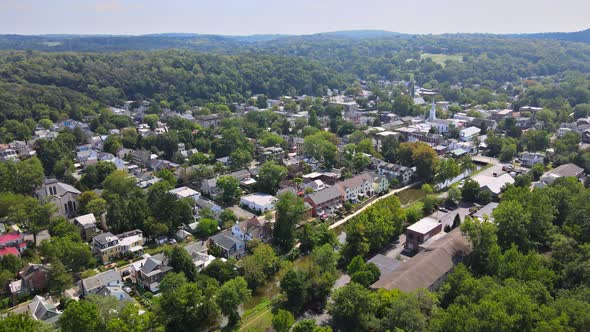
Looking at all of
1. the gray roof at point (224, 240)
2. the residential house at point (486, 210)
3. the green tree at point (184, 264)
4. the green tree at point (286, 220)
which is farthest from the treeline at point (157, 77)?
the residential house at point (486, 210)

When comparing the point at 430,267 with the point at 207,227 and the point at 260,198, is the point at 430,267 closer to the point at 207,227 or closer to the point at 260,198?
the point at 207,227

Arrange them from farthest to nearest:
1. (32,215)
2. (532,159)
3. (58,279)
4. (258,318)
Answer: (532,159), (32,215), (58,279), (258,318)

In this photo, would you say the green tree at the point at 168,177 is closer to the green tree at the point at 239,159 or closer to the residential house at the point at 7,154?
the green tree at the point at 239,159

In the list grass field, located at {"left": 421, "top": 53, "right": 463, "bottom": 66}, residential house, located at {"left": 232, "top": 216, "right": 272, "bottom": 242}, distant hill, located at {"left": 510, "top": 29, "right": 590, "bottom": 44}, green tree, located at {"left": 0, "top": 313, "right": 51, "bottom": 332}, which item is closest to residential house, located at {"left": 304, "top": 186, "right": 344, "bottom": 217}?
residential house, located at {"left": 232, "top": 216, "right": 272, "bottom": 242}

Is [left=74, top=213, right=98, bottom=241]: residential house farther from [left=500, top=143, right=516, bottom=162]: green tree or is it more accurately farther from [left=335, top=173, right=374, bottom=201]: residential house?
[left=500, top=143, right=516, bottom=162]: green tree

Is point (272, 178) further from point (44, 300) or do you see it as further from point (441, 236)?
point (44, 300)

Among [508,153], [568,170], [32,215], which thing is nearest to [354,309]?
[32,215]
